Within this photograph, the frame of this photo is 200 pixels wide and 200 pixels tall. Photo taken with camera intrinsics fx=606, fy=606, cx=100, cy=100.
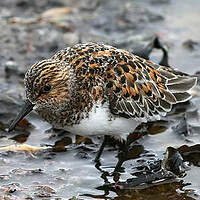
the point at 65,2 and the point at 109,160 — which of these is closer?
the point at 109,160

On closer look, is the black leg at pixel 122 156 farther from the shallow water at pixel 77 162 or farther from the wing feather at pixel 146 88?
the wing feather at pixel 146 88

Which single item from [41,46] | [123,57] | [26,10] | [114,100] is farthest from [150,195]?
[26,10]

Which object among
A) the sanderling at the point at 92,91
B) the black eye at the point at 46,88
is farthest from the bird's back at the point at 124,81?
the black eye at the point at 46,88

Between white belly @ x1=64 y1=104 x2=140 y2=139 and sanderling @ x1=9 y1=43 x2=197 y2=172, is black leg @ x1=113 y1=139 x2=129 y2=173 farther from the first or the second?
white belly @ x1=64 y1=104 x2=140 y2=139

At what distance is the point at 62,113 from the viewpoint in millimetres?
6926

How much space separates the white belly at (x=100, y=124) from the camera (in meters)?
6.78

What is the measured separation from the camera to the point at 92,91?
6.87m

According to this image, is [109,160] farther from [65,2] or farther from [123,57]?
[65,2]

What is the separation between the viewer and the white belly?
6781 mm

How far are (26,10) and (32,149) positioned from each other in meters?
4.70

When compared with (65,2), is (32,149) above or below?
below

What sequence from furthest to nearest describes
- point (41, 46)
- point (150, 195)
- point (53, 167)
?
point (41, 46) < point (53, 167) < point (150, 195)

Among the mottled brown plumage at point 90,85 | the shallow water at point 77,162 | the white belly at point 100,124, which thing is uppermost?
the mottled brown plumage at point 90,85

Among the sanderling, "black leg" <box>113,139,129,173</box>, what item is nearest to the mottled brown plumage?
the sanderling
